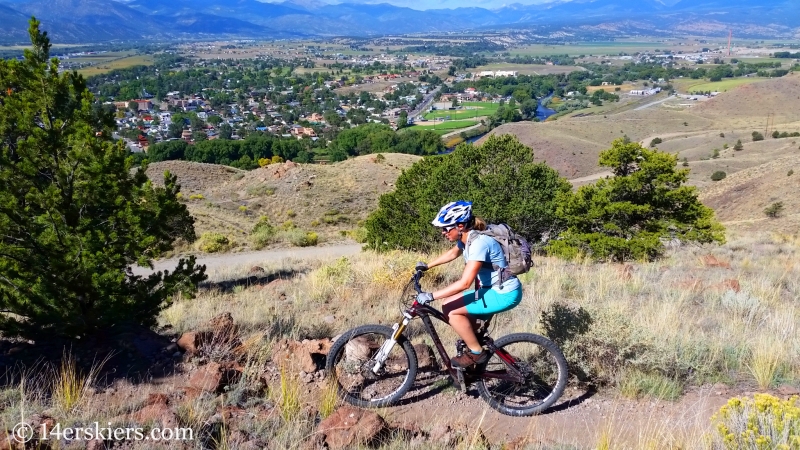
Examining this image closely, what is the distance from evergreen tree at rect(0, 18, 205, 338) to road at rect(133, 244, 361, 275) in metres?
10.3

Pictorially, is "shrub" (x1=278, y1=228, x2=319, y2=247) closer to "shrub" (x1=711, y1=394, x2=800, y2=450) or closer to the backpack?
the backpack

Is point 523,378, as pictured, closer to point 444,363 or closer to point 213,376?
point 444,363

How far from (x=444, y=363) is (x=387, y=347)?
0.48 m

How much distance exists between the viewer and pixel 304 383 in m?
4.37

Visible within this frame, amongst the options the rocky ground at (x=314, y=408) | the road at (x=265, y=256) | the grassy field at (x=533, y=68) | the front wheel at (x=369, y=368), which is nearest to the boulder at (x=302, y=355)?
the rocky ground at (x=314, y=408)

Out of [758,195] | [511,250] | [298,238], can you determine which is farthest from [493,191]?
[758,195]

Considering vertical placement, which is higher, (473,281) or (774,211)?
(473,281)

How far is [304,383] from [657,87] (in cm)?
14360

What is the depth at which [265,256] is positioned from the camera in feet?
60.1

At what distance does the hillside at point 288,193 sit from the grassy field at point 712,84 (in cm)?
10302

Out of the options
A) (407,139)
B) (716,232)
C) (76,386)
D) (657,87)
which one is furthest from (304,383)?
(657,87)

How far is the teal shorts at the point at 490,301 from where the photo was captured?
3797 millimetres

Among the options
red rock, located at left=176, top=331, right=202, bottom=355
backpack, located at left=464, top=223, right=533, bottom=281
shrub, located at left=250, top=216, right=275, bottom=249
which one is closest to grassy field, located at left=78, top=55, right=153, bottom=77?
shrub, located at left=250, top=216, right=275, bottom=249

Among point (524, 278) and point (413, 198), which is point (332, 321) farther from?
point (413, 198)
